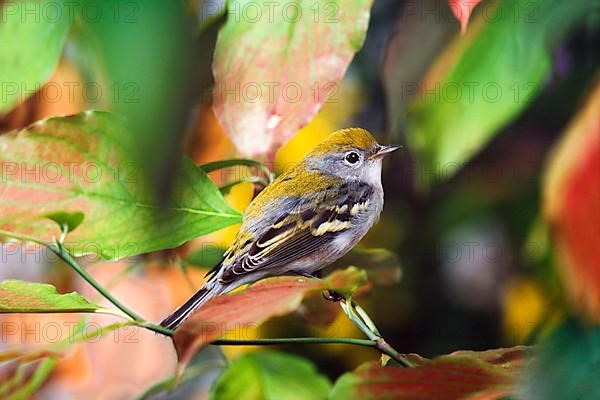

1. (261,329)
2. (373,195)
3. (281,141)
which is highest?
(281,141)

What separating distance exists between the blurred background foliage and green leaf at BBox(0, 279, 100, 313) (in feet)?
0.08

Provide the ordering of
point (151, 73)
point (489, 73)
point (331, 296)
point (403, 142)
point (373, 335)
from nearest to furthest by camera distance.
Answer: point (151, 73)
point (489, 73)
point (373, 335)
point (331, 296)
point (403, 142)

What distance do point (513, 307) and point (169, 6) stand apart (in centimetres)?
77

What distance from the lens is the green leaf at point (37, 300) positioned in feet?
1.43

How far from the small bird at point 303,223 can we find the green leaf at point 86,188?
0.42 ft

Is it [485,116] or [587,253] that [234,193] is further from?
Answer: [587,253]

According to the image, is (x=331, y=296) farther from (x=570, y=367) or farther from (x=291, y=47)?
(x=570, y=367)

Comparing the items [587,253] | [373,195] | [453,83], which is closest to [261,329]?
[373,195]

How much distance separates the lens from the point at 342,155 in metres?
0.78

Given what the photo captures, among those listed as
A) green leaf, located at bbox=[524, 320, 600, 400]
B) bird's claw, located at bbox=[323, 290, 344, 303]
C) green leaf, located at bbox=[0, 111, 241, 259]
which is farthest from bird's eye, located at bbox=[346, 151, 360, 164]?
green leaf, located at bbox=[524, 320, 600, 400]

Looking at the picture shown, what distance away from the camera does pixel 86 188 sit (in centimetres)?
53

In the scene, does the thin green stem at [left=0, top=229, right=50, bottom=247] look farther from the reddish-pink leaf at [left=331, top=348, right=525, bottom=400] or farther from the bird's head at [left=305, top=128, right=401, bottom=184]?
the bird's head at [left=305, top=128, right=401, bottom=184]

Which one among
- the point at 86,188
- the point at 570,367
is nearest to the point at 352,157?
the point at 86,188

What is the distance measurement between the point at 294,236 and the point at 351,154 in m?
0.11
